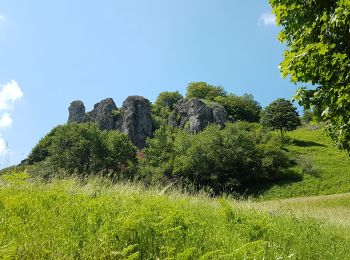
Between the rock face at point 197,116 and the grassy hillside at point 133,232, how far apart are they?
7389 centimetres

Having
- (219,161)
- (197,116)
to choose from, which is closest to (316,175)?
(219,161)

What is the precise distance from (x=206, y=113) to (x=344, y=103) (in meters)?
78.6

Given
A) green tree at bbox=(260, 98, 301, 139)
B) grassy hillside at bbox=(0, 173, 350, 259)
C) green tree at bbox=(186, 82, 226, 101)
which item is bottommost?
grassy hillside at bbox=(0, 173, 350, 259)

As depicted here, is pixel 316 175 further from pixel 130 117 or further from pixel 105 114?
pixel 105 114

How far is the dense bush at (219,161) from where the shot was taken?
2223 inches

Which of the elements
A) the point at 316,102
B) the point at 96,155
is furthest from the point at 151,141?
the point at 316,102

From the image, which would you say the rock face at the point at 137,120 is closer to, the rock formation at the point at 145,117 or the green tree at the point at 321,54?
the rock formation at the point at 145,117

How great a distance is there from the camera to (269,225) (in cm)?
872

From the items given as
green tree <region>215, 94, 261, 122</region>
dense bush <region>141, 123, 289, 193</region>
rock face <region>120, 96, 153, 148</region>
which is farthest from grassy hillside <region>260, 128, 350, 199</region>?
green tree <region>215, 94, 261, 122</region>

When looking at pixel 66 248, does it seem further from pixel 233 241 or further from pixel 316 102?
pixel 316 102

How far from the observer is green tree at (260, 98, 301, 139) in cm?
8156

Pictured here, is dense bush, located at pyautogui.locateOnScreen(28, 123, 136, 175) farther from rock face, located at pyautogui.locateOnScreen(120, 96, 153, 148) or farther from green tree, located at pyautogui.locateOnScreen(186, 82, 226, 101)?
green tree, located at pyautogui.locateOnScreen(186, 82, 226, 101)

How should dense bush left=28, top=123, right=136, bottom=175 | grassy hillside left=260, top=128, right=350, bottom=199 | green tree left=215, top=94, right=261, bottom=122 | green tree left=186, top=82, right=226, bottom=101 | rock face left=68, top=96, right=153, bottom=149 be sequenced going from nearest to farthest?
1. grassy hillside left=260, top=128, right=350, bottom=199
2. dense bush left=28, top=123, right=136, bottom=175
3. rock face left=68, top=96, right=153, bottom=149
4. green tree left=215, top=94, right=261, bottom=122
5. green tree left=186, top=82, right=226, bottom=101

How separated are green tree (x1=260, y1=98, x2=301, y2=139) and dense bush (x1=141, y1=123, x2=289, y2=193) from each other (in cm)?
2166
